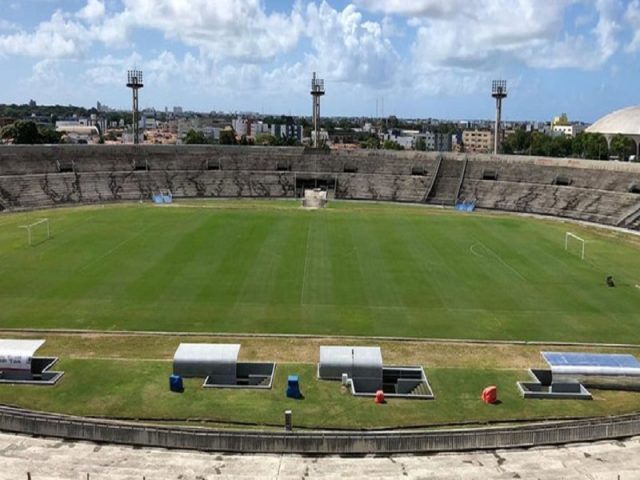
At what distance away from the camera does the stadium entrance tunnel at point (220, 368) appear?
2445cm

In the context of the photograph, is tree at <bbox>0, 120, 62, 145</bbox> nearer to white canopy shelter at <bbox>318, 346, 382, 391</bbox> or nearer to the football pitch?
the football pitch

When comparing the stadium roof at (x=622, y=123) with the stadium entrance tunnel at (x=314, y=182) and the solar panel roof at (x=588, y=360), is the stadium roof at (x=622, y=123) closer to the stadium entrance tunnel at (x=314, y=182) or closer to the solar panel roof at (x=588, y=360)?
the stadium entrance tunnel at (x=314, y=182)

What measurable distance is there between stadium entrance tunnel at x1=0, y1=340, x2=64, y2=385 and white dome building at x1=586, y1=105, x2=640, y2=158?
12261cm

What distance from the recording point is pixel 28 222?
5697 centimetres

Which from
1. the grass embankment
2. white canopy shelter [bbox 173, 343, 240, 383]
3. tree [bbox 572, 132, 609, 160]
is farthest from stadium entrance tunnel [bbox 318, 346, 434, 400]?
tree [bbox 572, 132, 609, 160]

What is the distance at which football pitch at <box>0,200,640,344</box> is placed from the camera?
102 ft

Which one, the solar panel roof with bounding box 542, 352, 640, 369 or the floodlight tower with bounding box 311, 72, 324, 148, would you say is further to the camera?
the floodlight tower with bounding box 311, 72, 324, 148

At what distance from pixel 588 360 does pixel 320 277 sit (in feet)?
58.1

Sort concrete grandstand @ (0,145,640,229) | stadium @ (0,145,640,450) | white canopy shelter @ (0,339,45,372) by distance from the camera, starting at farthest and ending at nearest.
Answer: concrete grandstand @ (0,145,640,229)
white canopy shelter @ (0,339,45,372)
stadium @ (0,145,640,450)

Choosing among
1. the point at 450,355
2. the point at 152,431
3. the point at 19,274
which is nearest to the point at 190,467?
the point at 152,431

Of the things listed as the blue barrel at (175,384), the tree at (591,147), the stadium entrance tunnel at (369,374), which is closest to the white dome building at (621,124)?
the tree at (591,147)

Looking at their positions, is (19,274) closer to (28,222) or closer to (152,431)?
(28,222)

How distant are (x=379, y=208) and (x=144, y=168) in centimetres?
2938

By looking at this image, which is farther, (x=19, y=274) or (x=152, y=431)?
(x=19, y=274)
